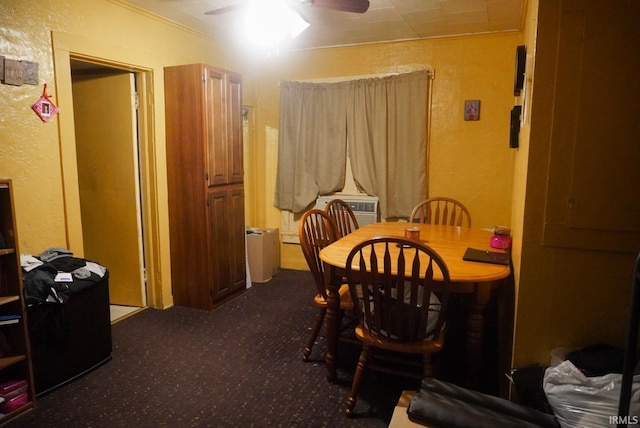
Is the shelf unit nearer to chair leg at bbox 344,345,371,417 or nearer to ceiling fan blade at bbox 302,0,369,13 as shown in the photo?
chair leg at bbox 344,345,371,417

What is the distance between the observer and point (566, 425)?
1377mm

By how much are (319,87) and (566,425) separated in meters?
3.50

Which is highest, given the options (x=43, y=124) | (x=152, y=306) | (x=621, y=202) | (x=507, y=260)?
(x=43, y=124)

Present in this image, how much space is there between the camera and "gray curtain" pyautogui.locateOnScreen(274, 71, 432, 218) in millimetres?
3834

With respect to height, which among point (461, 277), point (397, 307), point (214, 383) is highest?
point (461, 277)

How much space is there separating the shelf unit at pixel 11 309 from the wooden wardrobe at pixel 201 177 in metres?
1.37

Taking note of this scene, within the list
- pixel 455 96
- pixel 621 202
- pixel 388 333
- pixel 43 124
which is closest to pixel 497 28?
pixel 455 96

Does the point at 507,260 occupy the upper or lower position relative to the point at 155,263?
upper

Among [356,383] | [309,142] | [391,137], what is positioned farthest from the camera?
[309,142]

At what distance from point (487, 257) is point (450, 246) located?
0.35 metres

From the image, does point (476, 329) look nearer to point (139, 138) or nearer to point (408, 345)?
point (408, 345)

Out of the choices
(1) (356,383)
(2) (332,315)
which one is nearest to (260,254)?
(2) (332,315)

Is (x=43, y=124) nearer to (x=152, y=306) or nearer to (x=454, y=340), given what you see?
(x=152, y=306)

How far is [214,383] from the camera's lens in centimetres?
228
